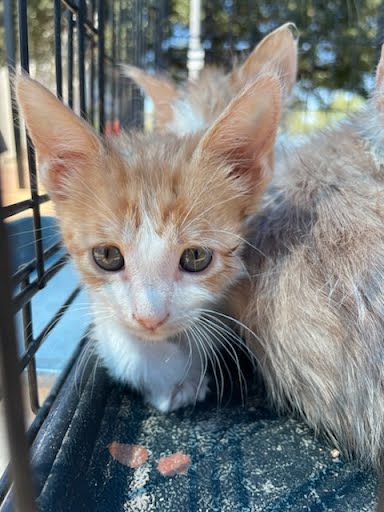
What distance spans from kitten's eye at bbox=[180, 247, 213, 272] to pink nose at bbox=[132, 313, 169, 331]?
0.31 feet

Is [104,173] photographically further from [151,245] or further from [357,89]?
[357,89]

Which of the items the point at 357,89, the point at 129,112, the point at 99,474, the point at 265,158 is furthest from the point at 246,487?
the point at 357,89

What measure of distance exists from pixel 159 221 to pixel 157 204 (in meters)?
0.03

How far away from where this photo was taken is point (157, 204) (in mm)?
745

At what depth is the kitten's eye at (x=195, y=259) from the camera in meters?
0.76

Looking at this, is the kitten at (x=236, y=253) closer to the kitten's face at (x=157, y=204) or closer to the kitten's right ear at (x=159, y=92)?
the kitten's face at (x=157, y=204)

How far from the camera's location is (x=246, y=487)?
690 mm

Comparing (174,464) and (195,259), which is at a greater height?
(195,259)

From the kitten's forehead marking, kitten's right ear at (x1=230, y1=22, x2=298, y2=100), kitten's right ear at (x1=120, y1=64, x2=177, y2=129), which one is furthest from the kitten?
kitten's right ear at (x1=120, y1=64, x2=177, y2=129)

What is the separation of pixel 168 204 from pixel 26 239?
40 centimetres

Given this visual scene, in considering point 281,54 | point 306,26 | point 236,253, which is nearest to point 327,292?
point 236,253

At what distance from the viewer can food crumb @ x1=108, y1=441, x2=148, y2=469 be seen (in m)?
0.73

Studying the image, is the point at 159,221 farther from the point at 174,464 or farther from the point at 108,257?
the point at 174,464

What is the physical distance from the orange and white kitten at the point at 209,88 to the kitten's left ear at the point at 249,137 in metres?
0.35
